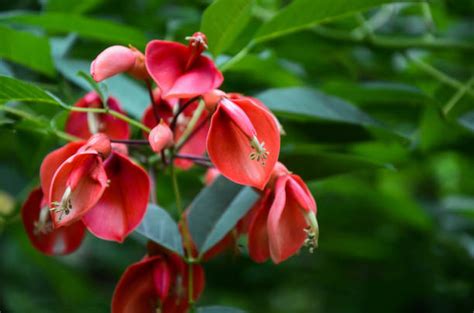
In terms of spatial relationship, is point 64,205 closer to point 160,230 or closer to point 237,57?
point 160,230

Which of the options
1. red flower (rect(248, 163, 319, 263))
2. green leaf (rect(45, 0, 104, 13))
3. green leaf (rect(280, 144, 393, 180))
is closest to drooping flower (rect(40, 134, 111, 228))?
red flower (rect(248, 163, 319, 263))

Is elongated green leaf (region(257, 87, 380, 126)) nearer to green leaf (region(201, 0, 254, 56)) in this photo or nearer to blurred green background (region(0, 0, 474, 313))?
blurred green background (region(0, 0, 474, 313))

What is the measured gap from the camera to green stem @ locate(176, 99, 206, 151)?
91cm

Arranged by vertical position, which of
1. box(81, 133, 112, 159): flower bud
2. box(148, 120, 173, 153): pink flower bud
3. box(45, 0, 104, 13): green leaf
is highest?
box(148, 120, 173, 153): pink flower bud

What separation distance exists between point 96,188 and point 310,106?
15.5 inches

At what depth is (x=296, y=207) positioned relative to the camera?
0.86m

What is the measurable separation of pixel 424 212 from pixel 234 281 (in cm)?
50

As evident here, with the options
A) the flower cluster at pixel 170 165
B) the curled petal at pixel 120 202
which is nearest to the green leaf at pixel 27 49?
the flower cluster at pixel 170 165

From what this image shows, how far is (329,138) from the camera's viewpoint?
3.92 ft

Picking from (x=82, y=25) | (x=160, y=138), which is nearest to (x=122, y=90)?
(x=82, y=25)

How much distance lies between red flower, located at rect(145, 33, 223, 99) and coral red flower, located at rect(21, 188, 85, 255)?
0.24 meters

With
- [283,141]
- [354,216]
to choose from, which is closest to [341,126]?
[283,141]

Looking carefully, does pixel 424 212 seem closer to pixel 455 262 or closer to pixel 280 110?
pixel 455 262

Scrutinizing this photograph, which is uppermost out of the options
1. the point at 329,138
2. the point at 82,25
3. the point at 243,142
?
the point at 243,142
